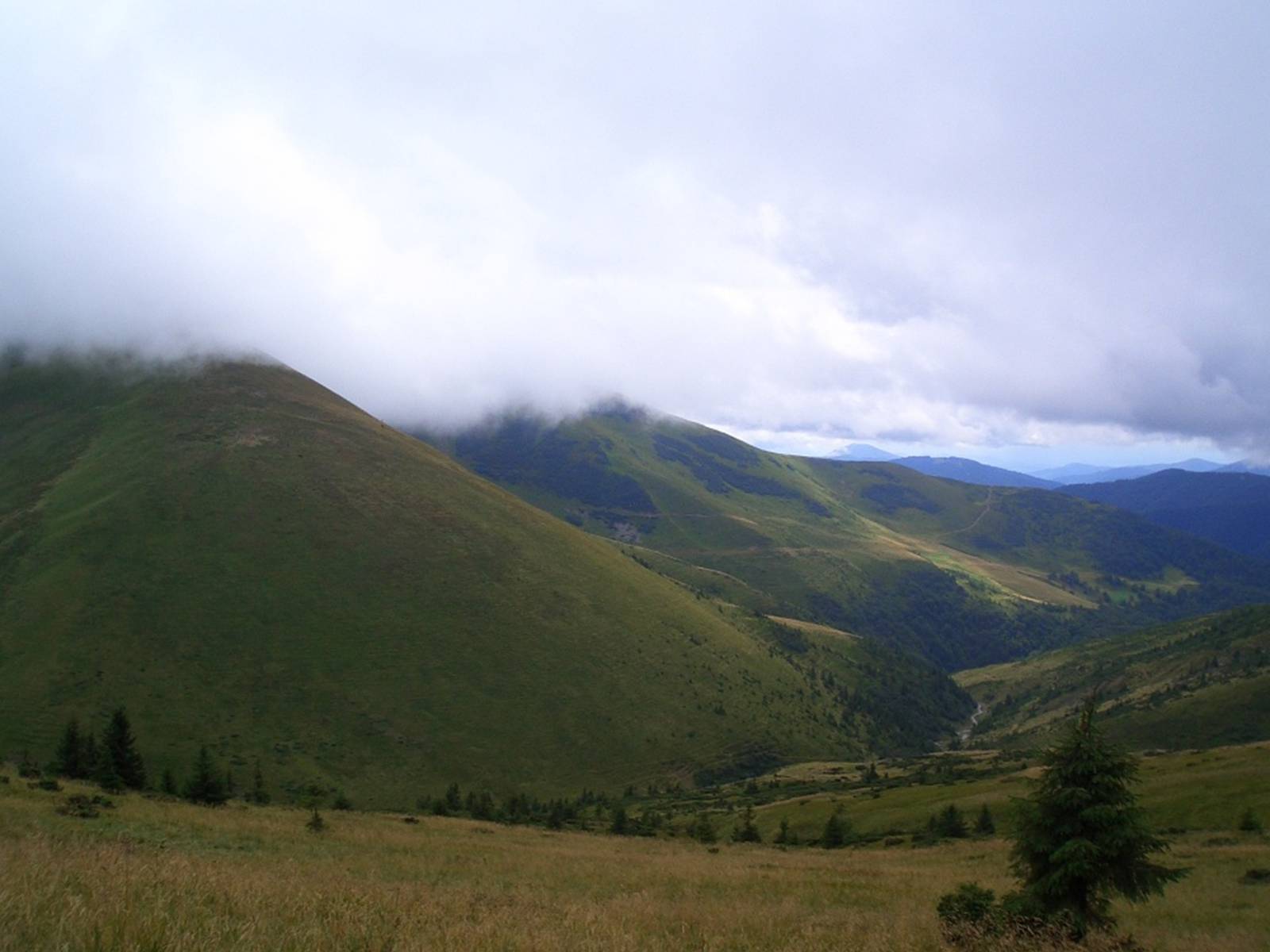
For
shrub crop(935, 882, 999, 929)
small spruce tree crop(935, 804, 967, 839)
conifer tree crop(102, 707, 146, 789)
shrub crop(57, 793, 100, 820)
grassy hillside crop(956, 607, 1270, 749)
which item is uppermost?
shrub crop(935, 882, 999, 929)

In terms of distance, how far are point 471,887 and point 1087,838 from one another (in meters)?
13.1

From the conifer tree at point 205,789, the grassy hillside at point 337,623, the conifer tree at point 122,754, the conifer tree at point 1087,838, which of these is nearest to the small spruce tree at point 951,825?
the conifer tree at point 1087,838

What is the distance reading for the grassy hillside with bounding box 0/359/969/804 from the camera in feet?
264

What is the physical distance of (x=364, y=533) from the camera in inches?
4476

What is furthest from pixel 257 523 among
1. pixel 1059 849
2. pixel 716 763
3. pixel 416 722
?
pixel 1059 849

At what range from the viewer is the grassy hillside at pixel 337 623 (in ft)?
264

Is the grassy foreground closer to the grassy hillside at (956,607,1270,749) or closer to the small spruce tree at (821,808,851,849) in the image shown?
the small spruce tree at (821,808,851,849)

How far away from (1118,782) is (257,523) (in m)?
117

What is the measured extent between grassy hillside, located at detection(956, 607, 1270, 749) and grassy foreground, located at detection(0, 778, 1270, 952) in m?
44.5

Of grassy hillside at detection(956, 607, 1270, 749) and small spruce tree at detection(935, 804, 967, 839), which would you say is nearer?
small spruce tree at detection(935, 804, 967, 839)

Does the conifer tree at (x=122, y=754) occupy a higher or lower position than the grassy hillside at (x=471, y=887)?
lower

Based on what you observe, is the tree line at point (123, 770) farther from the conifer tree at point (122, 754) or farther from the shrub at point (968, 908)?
the shrub at point (968, 908)

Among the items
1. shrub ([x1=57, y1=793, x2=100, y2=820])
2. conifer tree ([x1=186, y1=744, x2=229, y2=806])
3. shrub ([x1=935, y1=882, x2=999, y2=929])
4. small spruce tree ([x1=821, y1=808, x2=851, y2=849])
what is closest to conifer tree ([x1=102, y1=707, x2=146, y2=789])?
conifer tree ([x1=186, y1=744, x2=229, y2=806])

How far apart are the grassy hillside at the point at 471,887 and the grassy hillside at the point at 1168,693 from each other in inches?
1703
